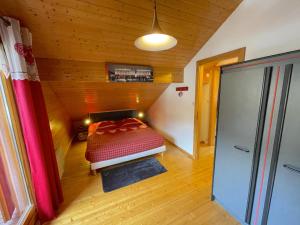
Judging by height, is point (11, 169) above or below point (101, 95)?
below

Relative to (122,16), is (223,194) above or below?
below

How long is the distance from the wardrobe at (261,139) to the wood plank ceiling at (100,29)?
40.9 inches

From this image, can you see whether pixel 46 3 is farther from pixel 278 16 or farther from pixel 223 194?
pixel 223 194

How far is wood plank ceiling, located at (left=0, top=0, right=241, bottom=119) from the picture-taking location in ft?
4.97

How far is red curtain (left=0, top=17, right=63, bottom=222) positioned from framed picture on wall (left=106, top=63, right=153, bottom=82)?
47.1 inches

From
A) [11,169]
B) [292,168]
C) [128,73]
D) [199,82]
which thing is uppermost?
[128,73]

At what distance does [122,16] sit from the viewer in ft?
5.65

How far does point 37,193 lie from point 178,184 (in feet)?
6.48

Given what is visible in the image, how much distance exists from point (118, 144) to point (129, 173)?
0.60m

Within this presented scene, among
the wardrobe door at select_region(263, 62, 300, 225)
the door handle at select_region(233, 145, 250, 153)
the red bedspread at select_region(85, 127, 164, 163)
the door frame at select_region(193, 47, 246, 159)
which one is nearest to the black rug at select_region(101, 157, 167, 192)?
the red bedspread at select_region(85, 127, 164, 163)

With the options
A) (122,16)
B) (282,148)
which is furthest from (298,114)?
(122,16)

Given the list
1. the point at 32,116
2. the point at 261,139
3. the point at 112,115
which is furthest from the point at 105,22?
the point at 112,115

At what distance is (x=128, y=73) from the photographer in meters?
2.72

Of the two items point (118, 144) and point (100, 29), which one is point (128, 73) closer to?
point (100, 29)
